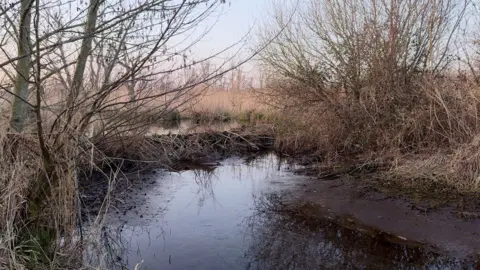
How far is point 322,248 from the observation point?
5184mm

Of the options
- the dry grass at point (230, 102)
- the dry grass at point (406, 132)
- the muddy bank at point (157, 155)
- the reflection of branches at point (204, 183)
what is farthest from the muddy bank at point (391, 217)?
the dry grass at point (230, 102)

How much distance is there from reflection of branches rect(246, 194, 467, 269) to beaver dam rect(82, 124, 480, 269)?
1 centimetres

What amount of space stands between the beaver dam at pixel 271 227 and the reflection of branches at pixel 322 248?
0.04ft

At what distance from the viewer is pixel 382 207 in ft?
21.6

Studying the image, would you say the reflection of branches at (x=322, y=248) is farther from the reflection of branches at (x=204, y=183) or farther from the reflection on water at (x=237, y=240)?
the reflection of branches at (x=204, y=183)

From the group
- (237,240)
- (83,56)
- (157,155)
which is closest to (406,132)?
(237,240)

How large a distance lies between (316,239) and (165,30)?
3.63m

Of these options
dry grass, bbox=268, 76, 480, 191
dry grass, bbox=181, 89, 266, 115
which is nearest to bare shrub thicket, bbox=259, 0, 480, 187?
dry grass, bbox=268, 76, 480, 191

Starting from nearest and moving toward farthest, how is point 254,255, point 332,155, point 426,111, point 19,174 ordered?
1. point 19,174
2. point 254,255
3. point 426,111
4. point 332,155

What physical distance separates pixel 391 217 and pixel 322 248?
1641mm

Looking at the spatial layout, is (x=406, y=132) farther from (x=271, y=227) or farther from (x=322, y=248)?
(x=322, y=248)

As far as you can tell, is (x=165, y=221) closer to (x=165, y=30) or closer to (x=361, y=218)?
(x=361, y=218)

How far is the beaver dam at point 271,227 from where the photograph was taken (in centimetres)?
479

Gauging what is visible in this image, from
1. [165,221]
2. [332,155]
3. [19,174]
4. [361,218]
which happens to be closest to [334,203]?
[361,218]
